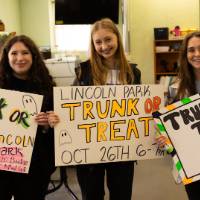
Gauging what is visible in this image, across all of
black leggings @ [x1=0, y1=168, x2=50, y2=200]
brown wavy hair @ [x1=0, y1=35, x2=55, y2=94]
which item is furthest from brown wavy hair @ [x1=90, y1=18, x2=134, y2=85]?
black leggings @ [x1=0, y1=168, x2=50, y2=200]

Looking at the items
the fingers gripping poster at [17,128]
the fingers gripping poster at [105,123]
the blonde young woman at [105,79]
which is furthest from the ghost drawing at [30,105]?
the blonde young woman at [105,79]

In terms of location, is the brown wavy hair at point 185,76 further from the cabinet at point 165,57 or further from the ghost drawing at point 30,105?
the cabinet at point 165,57

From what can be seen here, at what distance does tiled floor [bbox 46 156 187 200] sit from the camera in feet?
8.38

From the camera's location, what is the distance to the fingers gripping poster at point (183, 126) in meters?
1.40

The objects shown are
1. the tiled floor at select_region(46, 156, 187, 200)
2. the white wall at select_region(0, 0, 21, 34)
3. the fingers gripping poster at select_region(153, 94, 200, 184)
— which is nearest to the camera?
the fingers gripping poster at select_region(153, 94, 200, 184)

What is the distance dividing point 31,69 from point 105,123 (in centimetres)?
47

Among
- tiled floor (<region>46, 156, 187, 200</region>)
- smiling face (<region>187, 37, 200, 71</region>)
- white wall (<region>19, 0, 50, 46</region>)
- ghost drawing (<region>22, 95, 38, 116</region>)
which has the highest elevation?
white wall (<region>19, 0, 50, 46</region>)

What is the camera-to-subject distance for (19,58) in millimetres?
1454

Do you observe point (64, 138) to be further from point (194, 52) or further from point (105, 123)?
point (194, 52)

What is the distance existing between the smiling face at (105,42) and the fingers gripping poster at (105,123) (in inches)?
7.8

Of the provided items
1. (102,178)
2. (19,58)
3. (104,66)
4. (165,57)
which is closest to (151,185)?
(102,178)

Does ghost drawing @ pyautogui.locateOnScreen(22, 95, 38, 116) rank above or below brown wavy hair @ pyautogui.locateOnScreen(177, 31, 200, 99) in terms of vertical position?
below

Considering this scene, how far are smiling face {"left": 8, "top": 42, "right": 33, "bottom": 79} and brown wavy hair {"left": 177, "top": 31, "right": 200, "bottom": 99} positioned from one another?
0.78 m

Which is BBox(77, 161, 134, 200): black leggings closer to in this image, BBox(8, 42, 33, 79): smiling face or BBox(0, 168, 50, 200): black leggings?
BBox(0, 168, 50, 200): black leggings
